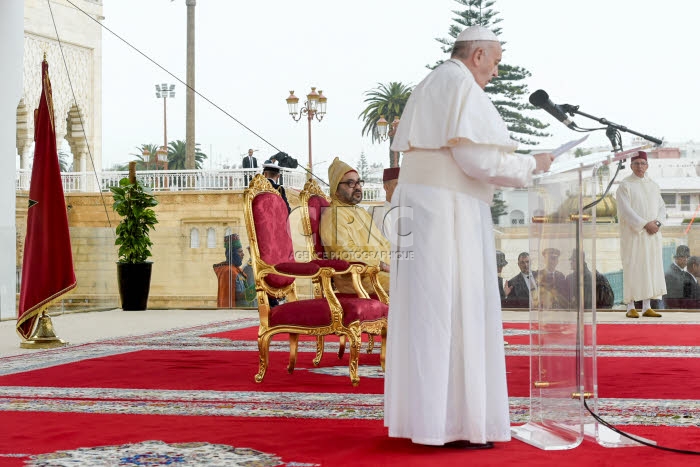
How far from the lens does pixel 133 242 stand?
36.3ft

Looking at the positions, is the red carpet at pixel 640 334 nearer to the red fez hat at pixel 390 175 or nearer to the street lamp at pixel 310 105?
the red fez hat at pixel 390 175

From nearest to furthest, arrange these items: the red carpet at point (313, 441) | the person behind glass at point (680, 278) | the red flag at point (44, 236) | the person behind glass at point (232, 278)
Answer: the red carpet at point (313, 441) < the red flag at point (44, 236) < the person behind glass at point (680, 278) < the person behind glass at point (232, 278)

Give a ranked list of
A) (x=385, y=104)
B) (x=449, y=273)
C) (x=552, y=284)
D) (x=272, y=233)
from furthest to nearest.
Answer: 1. (x=385, y=104)
2. (x=272, y=233)
3. (x=552, y=284)
4. (x=449, y=273)

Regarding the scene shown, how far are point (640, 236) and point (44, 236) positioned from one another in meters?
5.97

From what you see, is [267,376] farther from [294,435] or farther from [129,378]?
[294,435]

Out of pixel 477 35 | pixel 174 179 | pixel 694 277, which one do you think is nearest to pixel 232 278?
pixel 694 277

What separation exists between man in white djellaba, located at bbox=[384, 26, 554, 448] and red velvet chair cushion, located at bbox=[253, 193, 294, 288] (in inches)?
71.6

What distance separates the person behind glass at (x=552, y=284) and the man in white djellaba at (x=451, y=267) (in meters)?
0.17

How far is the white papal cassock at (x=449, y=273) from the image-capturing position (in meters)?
2.87

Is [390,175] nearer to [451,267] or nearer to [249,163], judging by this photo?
[451,267]

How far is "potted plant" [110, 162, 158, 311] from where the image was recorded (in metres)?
11.1

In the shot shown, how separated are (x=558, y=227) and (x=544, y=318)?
302 millimetres

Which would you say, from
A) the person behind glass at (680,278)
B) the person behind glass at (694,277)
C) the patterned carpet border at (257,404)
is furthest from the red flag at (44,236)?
the person behind glass at (694,277)

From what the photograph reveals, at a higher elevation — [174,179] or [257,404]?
[174,179]
